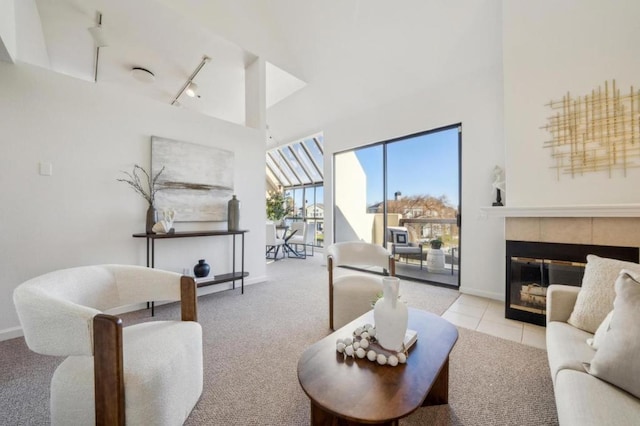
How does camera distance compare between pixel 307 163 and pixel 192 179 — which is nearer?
pixel 192 179

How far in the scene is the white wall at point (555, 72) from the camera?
218cm

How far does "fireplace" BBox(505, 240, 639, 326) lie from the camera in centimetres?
229

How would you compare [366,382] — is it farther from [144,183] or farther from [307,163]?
[307,163]

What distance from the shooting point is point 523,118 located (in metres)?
2.59

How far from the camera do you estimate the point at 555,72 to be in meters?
2.44

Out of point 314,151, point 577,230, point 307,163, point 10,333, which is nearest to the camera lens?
point 10,333

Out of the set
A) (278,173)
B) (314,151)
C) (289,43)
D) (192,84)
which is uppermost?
(289,43)

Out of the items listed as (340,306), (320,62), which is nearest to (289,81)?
(320,62)

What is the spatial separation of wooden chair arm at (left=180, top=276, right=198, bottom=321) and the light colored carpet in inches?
18.6

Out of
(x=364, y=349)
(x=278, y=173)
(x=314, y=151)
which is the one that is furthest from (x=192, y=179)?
(x=278, y=173)

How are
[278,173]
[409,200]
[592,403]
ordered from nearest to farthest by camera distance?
[592,403]
[409,200]
[278,173]

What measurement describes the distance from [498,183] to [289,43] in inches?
146

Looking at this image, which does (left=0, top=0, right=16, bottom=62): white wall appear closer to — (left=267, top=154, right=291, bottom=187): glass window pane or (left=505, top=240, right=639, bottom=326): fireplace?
(left=505, top=240, right=639, bottom=326): fireplace

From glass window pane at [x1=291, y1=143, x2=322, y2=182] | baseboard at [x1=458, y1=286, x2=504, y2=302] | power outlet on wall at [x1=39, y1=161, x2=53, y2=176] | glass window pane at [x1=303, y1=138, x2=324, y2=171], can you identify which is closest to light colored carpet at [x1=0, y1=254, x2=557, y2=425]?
baseboard at [x1=458, y1=286, x2=504, y2=302]
